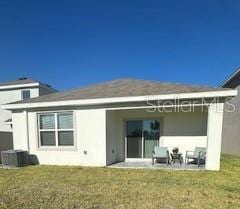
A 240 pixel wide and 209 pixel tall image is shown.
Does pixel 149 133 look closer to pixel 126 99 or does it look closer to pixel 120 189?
pixel 126 99

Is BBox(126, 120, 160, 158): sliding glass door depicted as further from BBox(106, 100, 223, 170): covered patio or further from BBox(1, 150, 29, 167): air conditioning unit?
BBox(1, 150, 29, 167): air conditioning unit

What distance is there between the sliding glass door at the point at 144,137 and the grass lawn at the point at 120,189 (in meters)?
1.73

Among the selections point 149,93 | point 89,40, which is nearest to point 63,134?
point 149,93

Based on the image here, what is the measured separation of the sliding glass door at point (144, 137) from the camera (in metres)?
8.86

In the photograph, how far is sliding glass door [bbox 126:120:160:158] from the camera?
8.86 meters

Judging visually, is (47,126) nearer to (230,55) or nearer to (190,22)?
(190,22)

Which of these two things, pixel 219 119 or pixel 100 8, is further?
pixel 100 8

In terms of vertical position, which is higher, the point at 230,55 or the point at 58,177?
the point at 230,55

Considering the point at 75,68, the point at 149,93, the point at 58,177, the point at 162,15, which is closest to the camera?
the point at 58,177

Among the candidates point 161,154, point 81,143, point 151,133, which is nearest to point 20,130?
point 81,143

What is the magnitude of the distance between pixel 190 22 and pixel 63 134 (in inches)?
383

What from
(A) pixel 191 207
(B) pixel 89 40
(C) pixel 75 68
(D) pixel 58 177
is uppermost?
(B) pixel 89 40

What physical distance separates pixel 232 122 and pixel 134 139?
25.8ft

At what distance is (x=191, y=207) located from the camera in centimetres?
391
